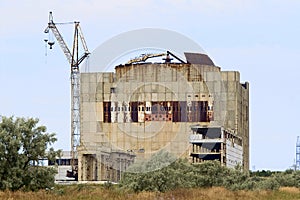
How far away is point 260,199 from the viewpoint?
32000mm

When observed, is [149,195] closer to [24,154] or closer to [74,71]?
[24,154]

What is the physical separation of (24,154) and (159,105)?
255ft

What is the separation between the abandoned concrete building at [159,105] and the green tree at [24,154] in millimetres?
70817

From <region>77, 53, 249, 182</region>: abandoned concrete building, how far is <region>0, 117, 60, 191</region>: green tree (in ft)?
232

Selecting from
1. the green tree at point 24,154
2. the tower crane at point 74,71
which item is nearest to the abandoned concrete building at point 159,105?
the tower crane at point 74,71

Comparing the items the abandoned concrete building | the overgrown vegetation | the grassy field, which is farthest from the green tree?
the abandoned concrete building

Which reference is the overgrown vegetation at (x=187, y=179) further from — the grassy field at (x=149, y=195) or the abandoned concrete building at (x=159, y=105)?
the abandoned concrete building at (x=159, y=105)

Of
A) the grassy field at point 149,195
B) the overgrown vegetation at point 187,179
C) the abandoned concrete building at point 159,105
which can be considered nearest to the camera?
the grassy field at point 149,195

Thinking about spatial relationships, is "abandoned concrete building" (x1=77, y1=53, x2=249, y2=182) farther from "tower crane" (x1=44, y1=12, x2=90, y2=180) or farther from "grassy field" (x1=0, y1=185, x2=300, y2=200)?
"grassy field" (x1=0, y1=185, x2=300, y2=200)

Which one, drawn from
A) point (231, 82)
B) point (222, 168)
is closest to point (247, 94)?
point (231, 82)

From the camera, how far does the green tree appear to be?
148 feet

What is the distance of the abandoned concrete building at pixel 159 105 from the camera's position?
396ft

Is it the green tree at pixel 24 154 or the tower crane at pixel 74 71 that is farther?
the tower crane at pixel 74 71

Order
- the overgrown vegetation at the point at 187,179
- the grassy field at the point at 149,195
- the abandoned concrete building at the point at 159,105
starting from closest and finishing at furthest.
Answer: the grassy field at the point at 149,195 → the overgrown vegetation at the point at 187,179 → the abandoned concrete building at the point at 159,105
